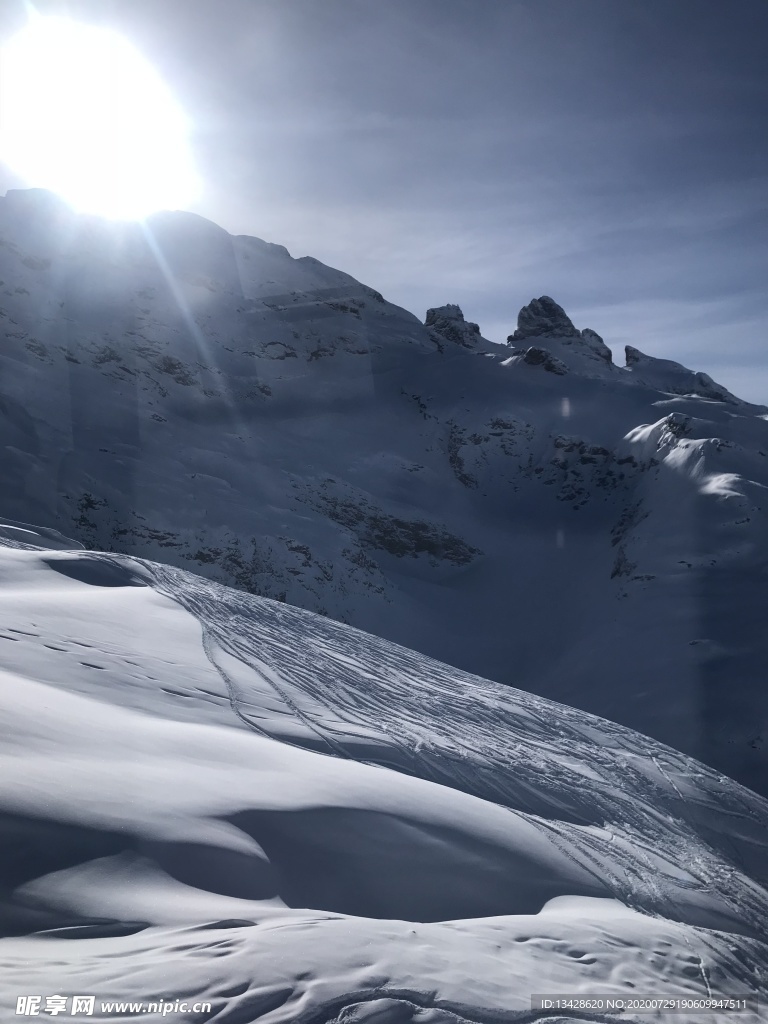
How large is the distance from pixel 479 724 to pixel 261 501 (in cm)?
1776

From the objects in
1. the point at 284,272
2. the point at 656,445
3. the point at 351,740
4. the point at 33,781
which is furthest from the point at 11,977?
the point at 284,272

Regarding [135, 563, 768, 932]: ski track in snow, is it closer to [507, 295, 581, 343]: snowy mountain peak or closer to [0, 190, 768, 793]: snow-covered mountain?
[0, 190, 768, 793]: snow-covered mountain

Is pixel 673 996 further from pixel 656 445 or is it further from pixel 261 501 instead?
pixel 656 445

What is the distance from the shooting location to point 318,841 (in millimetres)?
4043

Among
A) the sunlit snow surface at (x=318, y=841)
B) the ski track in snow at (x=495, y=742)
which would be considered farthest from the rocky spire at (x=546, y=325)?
the sunlit snow surface at (x=318, y=841)

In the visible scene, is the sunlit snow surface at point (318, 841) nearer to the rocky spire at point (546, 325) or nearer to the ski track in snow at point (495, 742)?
the ski track in snow at point (495, 742)

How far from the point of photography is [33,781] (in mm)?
3477

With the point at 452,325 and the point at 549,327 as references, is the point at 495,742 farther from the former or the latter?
the point at 549,327

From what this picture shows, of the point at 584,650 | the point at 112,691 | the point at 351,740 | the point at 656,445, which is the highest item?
the point at 656,445

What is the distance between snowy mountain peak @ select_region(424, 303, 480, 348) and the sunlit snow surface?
38627 mm

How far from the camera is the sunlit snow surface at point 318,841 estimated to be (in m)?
2.89

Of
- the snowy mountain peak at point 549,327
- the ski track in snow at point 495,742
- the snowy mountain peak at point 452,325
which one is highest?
the snowy mountain peak at point 549,327

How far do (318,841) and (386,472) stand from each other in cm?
2583

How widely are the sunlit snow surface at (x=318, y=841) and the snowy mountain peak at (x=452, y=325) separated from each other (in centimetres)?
3863
